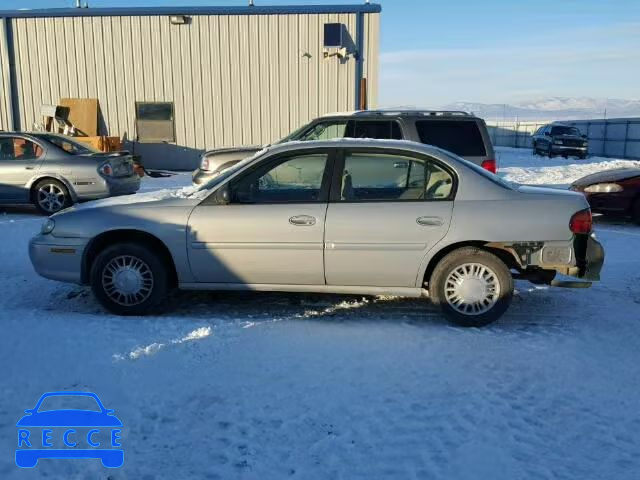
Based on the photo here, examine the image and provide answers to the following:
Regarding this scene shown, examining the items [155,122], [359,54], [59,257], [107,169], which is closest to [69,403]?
[59,257]

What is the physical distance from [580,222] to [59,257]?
14.8 feet

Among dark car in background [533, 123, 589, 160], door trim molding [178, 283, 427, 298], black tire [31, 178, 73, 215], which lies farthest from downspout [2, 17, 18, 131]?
dark car in background [533, 123, 589, 160]

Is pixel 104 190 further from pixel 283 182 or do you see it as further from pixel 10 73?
pixel 10 73

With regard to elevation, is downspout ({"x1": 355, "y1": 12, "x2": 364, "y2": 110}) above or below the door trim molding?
above

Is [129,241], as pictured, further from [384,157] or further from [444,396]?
[444,396]

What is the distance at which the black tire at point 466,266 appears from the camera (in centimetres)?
481

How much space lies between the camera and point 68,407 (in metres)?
3.44

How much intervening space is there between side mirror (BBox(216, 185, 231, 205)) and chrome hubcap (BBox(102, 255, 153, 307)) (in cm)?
88

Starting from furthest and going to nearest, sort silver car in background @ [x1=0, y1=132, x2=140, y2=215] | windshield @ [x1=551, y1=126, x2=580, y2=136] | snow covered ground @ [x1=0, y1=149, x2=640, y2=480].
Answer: windshield @ [x1=551, y1=126, x2=580, y2=136]
silver car in background @ [x1=0, y1=132, x2=140, y2=215]
snow covered ground @ [x1=0, y1=149, x2=640, y2=480]

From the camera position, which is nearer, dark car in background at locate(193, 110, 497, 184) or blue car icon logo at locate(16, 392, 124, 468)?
blue car icon logo at locate(16, 392, 124, 468)

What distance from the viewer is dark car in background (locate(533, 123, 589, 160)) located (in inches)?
1086

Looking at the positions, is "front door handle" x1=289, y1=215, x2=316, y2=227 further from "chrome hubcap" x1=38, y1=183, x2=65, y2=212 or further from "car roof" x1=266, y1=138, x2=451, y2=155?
"chrome hubcap" x1=38, y1=183, x2=65, y2=212

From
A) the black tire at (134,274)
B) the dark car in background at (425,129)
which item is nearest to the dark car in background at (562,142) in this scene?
the dark car in background at (425,129)

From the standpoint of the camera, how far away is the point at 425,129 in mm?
8453
